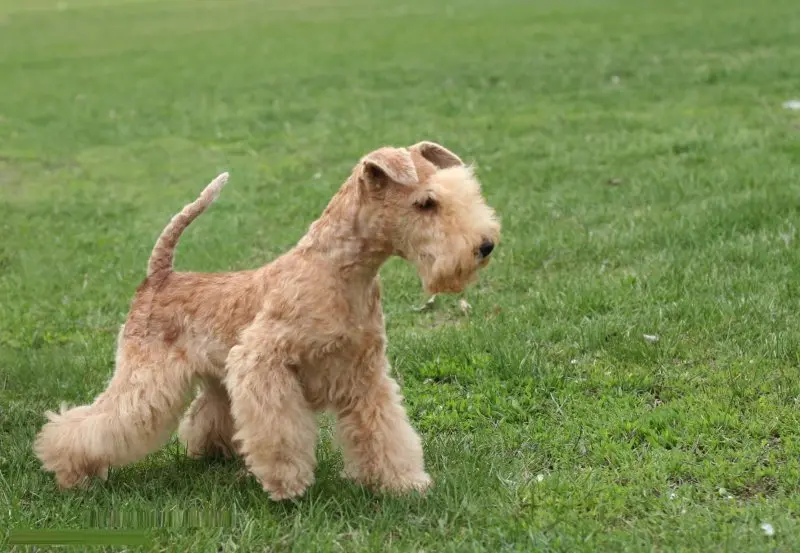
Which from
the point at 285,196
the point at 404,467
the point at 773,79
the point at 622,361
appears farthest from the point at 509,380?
the point at 773,79

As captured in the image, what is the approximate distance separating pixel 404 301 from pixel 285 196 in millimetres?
3176

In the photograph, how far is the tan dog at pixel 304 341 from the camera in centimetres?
382

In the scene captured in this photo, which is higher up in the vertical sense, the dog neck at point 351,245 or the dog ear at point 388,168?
the dog ear at point 388,168

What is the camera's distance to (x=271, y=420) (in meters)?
3.94

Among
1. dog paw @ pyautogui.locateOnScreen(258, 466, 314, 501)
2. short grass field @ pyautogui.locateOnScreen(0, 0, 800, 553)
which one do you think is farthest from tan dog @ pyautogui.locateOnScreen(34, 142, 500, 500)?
short grass field @ pyautogui.locateOnScreen(0, 0, 800, 553)

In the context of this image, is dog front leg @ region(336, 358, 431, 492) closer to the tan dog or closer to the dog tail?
the tan dog

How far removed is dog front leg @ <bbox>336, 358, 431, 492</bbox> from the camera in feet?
13.5

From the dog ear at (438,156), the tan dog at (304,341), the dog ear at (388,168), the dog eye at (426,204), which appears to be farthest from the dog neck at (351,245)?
the dog ear at (438,156)

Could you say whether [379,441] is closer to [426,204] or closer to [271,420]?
[271,420]

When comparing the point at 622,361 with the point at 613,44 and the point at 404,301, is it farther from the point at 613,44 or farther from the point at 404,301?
the point at 613,44

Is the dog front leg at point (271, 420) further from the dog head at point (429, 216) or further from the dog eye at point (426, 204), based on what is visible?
the dog eye at point (426, 204)

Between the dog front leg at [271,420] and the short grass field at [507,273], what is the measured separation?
0.44 feet

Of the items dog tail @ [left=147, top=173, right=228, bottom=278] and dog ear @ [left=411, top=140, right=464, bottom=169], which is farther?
dog tail @ [left=147, top=173, right=228, bottom=278]

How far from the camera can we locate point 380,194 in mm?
3916
